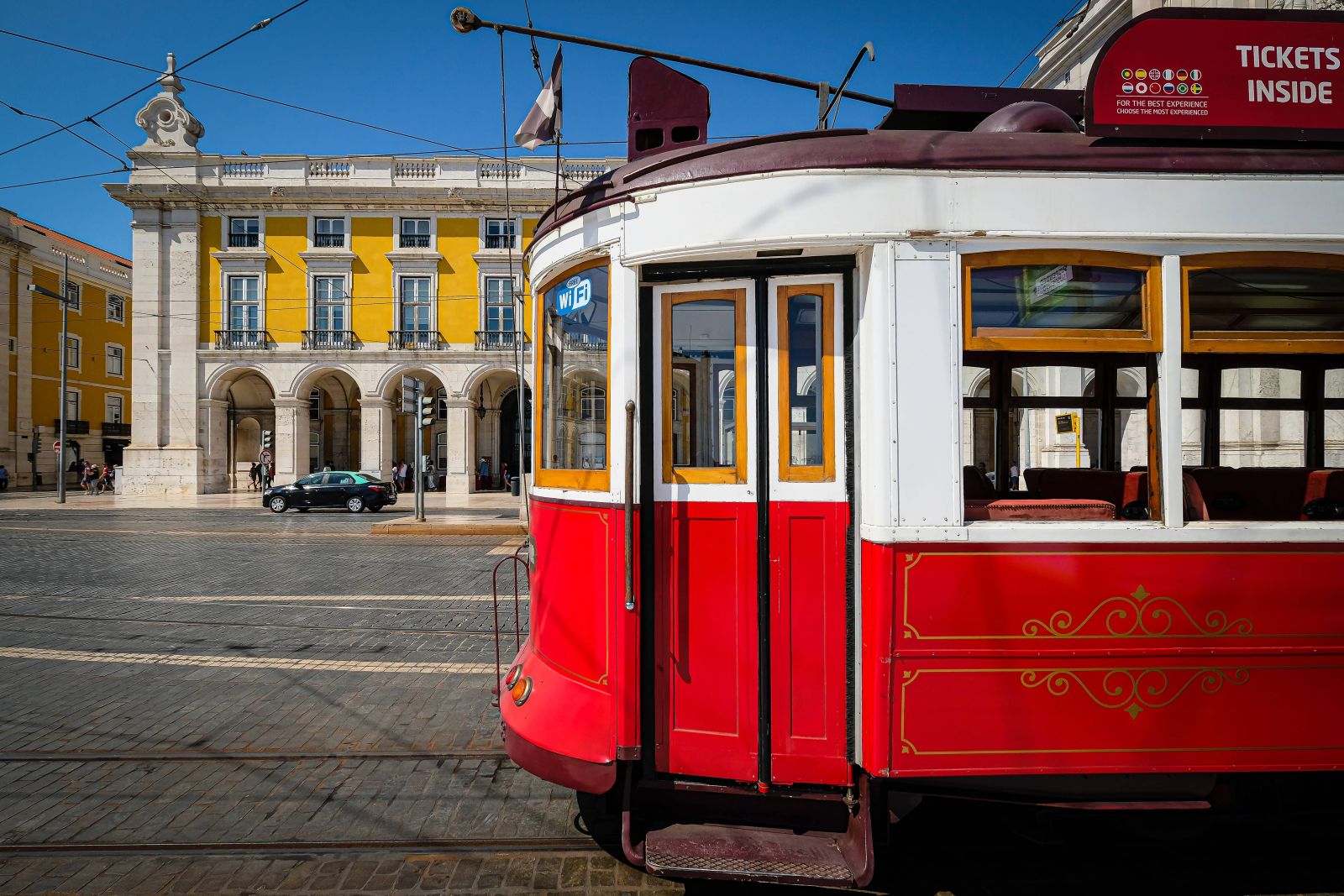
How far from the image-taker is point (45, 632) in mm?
7062

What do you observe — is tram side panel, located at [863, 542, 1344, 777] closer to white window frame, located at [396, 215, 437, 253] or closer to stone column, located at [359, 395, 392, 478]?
stone column, located at [359, 395, 392, 478]

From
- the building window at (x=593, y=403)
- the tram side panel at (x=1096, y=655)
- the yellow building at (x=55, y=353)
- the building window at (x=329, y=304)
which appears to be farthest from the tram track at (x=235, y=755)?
the yellow building at (x=55, y=353)

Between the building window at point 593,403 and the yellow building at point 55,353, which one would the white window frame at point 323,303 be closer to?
the yellow building at point 55,353

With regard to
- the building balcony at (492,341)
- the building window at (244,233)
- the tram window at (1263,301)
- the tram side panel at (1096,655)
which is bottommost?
the tram side panel at (1096,655)

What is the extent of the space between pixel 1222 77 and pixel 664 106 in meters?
2.17

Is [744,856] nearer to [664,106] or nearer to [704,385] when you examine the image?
[704,385]

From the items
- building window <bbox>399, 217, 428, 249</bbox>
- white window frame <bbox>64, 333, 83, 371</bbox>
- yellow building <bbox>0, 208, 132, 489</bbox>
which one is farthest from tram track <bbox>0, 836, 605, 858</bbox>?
white window frame <bbox>64, 333, 83, 371</bbox>

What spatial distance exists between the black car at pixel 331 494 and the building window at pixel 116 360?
31535 millimetres

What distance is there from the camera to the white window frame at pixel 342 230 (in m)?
31.7

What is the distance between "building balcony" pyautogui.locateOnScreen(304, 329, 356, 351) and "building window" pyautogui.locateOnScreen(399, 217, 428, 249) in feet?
14.7

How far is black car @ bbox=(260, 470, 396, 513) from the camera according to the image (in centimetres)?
2333

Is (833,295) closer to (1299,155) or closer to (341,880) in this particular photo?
(1299,155)

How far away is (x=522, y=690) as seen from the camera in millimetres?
3412

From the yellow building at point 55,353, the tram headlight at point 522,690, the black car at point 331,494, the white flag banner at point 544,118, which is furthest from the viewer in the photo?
A: the yellow building at point 55,353
